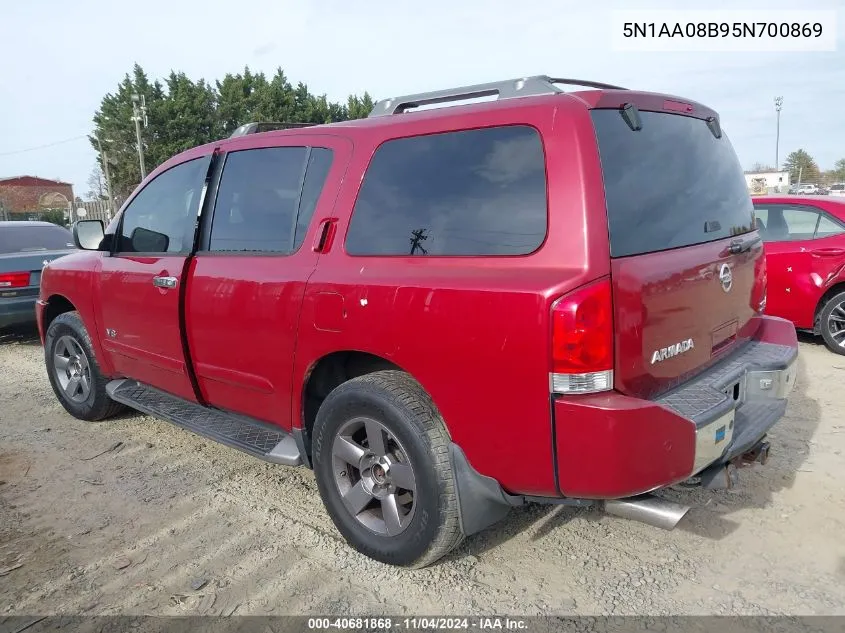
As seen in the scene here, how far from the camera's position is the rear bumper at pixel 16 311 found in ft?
24.3

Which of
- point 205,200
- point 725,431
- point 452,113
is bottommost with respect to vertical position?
point 725,431

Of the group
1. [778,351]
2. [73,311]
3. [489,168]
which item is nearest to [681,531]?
[778,351]

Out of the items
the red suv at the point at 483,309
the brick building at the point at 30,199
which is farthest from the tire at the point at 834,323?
the brick building at the point at 30,199

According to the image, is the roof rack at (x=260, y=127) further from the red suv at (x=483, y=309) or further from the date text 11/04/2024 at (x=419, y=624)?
the date text 11/04/2024 at (x=419, y=624)

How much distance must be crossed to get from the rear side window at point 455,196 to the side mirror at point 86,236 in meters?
2.38

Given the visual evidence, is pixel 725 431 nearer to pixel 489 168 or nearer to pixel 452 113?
pixel 489 168

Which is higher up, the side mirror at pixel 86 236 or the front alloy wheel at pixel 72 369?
the side mirror at pixel 86 236

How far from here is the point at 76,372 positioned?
4.89 meters

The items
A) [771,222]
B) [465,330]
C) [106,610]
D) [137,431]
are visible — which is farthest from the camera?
[771,222]

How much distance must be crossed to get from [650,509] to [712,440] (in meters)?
0.33

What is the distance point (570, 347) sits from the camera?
214 cm

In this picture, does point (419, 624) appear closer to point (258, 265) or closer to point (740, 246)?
point (258, 265)

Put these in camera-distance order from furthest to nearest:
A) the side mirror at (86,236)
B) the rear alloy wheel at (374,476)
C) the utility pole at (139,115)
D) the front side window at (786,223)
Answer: the utility pole at (139,115)
the front side window at (786,223)
the side mirror at (86,236)
the rear alloy wheel at (374,476)

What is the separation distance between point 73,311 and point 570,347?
4.19 m
